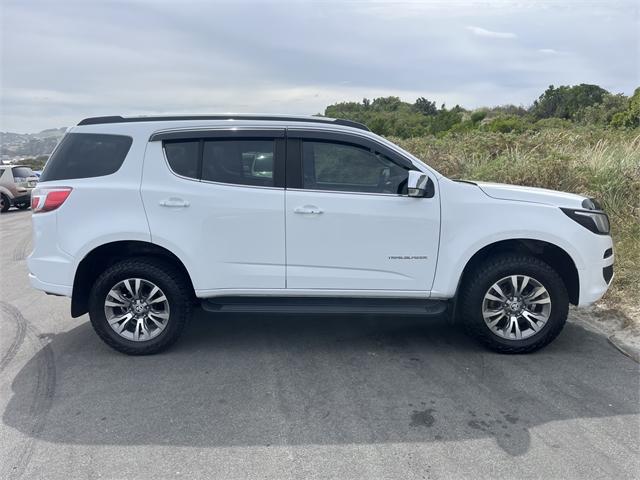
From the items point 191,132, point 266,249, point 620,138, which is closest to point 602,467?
point 266,249

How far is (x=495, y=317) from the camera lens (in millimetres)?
4289

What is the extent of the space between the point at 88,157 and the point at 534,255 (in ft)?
13.4

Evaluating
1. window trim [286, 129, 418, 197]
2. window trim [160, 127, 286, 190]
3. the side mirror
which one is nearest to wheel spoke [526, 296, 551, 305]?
the side mirror

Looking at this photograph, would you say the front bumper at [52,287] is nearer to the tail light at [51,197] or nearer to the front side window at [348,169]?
the tail light at [51,197]

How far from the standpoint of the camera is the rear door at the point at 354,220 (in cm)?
414

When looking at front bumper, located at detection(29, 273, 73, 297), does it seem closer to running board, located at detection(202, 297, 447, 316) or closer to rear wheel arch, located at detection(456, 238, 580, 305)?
running board, located at detection(202, 297, 447, 316)

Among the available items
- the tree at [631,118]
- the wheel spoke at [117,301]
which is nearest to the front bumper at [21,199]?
the wheel spoke at [117,301]

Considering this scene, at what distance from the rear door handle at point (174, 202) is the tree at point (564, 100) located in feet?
137

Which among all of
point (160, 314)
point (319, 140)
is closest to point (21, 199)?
point (160, 314)

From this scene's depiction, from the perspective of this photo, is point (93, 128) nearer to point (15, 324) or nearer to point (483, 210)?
point (15, 324)

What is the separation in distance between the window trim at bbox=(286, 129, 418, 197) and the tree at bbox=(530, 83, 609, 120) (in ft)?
133

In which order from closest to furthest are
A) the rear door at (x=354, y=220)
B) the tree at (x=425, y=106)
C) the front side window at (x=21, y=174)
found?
the rear door at (x=354, y=220)
the front side window at (x=21, y=174)
the tree at (x=425, y=106)

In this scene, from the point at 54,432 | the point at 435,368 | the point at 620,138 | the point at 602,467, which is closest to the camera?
the point at 602,467

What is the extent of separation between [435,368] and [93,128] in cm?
364
